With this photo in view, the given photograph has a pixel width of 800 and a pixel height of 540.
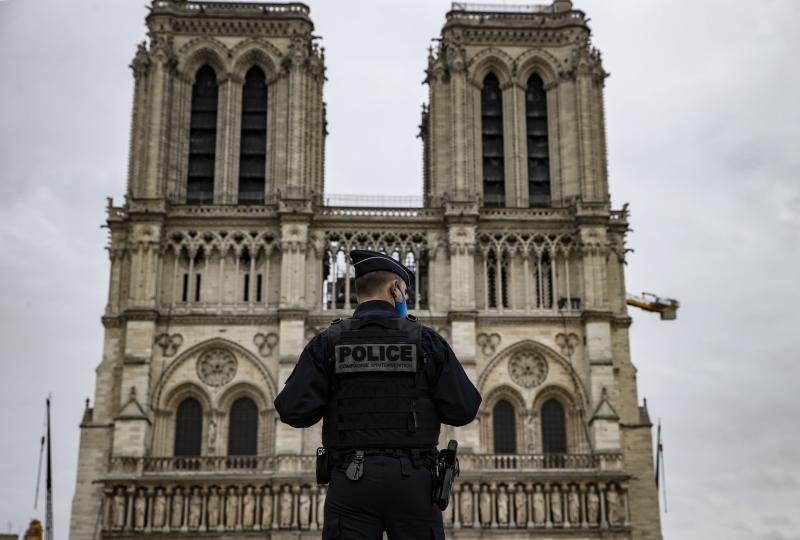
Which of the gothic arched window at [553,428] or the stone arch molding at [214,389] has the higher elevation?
the stone arch molding at [214,389]

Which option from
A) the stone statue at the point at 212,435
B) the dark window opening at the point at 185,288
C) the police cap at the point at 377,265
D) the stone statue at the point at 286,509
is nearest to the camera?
the police cap at the point at 377,265

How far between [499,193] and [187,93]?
13623 mm

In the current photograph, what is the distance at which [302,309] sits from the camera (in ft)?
142

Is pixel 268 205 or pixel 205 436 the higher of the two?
pixel 268 205

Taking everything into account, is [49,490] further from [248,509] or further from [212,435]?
[248,509]

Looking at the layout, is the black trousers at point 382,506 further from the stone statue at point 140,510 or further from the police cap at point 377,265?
the stone statue at point 140,510

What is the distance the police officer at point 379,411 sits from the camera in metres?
6.97

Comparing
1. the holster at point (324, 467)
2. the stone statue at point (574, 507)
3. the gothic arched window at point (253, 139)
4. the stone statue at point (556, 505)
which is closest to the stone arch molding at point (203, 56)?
the gothic arched window at point (253, 139)

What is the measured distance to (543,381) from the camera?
43.6m

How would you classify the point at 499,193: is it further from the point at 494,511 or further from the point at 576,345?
the point at 494,511

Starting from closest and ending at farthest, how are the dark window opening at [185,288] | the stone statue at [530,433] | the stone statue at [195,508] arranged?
the stone statue at [195,508] < the stone statue at [530,433] < the dark window opening at [185,288]

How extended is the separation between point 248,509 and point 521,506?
32.1 ft

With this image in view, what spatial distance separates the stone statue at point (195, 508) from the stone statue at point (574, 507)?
13.3 metres

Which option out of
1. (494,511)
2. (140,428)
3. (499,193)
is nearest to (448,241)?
(499,193)
